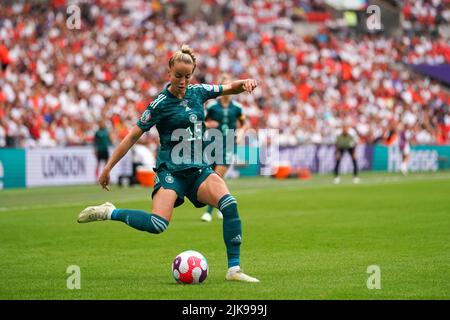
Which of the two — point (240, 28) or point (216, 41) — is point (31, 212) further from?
point (240, 28)

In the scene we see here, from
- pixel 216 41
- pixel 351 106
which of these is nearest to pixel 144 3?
pixel 216 41

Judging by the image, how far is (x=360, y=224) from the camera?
16781 millimetres

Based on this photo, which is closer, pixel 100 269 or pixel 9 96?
pixel 100 269

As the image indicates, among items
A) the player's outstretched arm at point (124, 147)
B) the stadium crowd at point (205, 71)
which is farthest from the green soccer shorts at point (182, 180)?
the stadium crowd at point (205, 71)

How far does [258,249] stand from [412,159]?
3156 cm

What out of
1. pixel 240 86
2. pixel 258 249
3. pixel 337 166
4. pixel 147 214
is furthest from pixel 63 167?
pixel 240 86

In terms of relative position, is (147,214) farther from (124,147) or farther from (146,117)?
(146,117)

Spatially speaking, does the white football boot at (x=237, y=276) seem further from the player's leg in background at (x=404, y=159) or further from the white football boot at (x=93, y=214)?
the player's leg in background at (x=404, y=159)

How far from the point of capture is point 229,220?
993 centimetres

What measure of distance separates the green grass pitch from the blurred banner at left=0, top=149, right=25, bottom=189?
4.84 meters

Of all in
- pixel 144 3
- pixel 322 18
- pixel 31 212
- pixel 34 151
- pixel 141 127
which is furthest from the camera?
pixel 322 18

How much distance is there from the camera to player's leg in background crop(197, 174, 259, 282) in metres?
9.86

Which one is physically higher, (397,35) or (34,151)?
(397,35)
